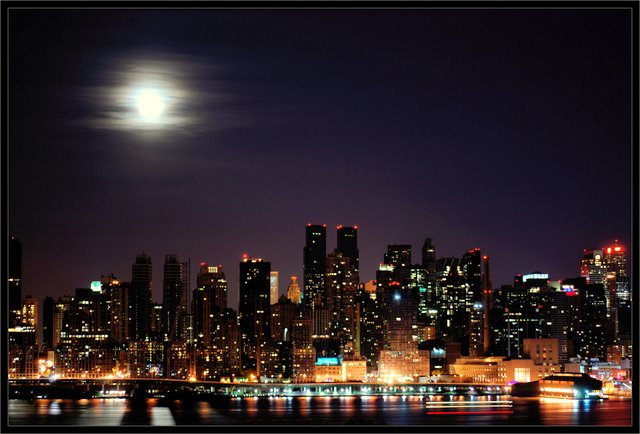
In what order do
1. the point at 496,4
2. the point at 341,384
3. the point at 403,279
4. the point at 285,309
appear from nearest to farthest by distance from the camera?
the point at 496,4, the point at 341,384, the point at 285,309, the point at 403,279

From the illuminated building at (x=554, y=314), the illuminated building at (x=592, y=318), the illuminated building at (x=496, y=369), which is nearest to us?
the illuminated building at (x=496, y=369)

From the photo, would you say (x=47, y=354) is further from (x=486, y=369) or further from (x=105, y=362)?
(x=486, y=369)

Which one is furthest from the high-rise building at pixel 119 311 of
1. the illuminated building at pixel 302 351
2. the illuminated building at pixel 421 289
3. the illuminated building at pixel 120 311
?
the illuminated building at pixel 421 289

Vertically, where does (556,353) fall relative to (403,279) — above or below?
below

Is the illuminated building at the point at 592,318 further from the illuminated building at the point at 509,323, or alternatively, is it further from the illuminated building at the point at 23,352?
the illuminated building at the point at 23,352

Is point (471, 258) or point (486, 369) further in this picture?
point (471, 258)

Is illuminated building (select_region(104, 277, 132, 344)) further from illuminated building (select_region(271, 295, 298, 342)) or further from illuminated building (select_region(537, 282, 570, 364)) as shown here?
illuminated building (select_region(537, 282, 570, 364))

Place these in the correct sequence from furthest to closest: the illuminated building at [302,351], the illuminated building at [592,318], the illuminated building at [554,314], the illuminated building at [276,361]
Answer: the illuminated building at [554,314] → the illuminated building at [592,318] → the illuminated building at [302,351] → the illuminated building at [276,361]

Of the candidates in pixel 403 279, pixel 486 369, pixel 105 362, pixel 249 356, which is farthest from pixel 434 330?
pixel 105 362
